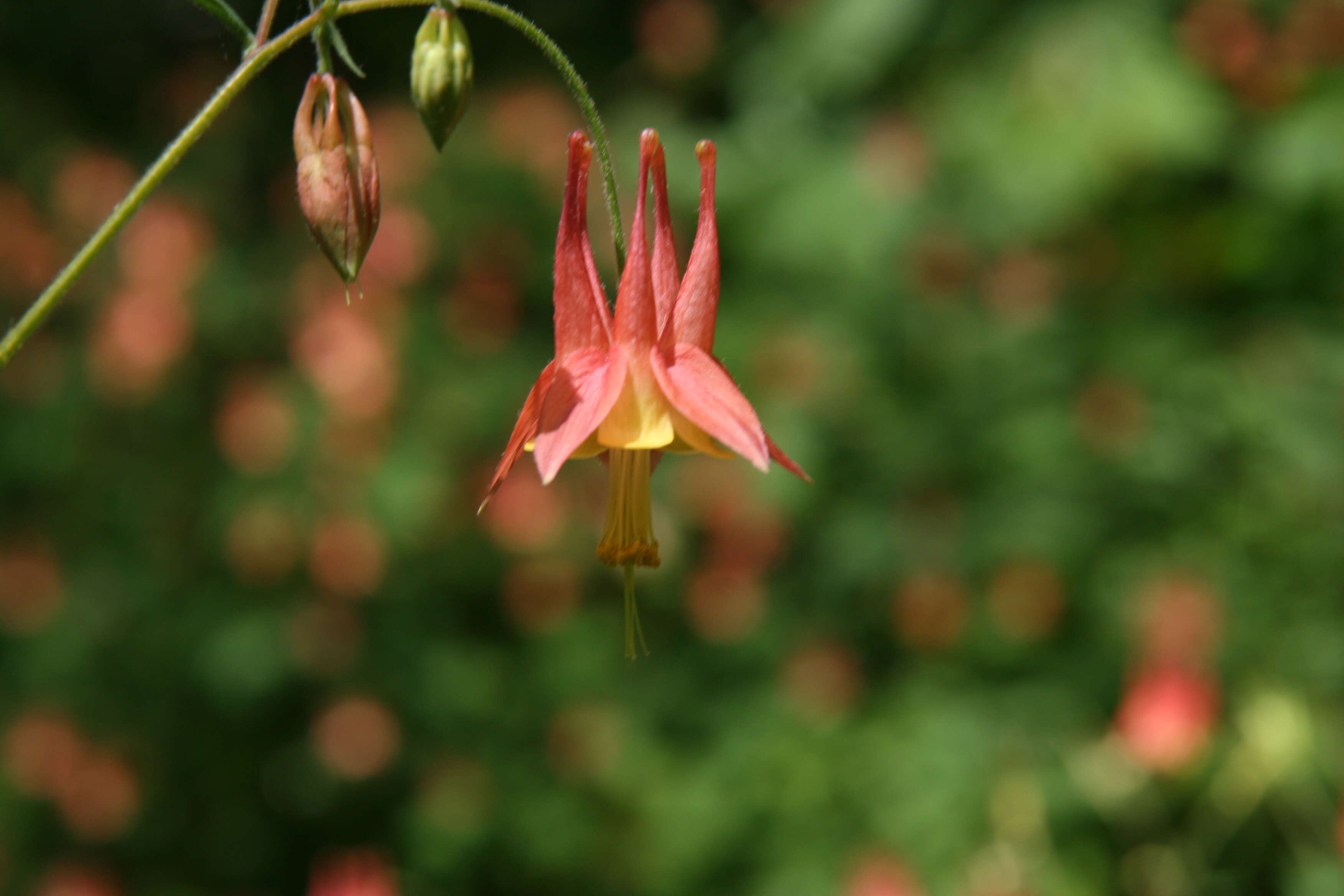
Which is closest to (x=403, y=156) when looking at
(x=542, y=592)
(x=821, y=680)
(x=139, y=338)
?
(x=139, y=338)

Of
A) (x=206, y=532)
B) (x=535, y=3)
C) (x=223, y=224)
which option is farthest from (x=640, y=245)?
(x=535, y=3)

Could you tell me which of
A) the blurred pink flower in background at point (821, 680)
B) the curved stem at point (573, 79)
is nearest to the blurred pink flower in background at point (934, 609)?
the blurred pink flower in background at point (821, 680)

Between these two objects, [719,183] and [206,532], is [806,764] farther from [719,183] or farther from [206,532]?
[206,532]

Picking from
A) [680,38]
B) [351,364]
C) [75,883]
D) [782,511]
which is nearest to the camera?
[782,511]

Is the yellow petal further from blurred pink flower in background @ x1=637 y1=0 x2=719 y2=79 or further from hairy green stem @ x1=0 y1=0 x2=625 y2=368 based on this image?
blurred pink flower in background @ x1=637 y1=0 x2=719 y2=79

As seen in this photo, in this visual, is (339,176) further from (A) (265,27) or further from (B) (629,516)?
(B) (629,516)

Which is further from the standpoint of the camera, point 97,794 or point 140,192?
point 97,794

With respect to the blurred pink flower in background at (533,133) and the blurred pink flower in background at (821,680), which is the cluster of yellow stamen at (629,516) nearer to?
the blurred pink flower in background at (821,680)
